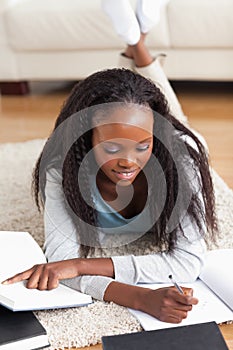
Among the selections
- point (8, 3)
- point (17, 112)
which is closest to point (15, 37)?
point (8, 3)

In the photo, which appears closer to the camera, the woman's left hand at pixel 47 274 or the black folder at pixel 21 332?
the black folder at pixel 21 332

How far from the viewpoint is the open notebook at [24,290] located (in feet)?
4.55

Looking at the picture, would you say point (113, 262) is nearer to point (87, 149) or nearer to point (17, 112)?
point (87, 149)

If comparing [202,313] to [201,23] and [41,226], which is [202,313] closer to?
[41,226]

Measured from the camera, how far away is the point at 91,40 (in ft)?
10.0

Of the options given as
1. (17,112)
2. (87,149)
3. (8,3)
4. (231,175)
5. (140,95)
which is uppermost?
(140,95)

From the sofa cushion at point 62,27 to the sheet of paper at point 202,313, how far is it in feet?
5.50

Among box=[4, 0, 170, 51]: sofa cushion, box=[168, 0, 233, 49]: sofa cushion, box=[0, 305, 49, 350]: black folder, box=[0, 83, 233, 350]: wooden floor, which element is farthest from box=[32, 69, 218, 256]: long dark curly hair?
box=[4, 0, 170, 51]: sofa cushion

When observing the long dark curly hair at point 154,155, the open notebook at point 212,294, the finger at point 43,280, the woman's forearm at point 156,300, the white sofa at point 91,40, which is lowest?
the white sofa at point 91,40

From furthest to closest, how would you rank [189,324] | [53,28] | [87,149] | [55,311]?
[53,28], [87,149], [55,311], [189,324]

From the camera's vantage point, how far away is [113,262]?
1.51 metres

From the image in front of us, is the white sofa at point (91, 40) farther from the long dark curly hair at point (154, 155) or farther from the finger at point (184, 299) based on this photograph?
the finger at point (184, 299)

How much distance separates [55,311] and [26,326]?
0.37 feet

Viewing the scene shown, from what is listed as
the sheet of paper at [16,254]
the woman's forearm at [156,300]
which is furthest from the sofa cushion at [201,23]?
the woman's forearm at [156,300]
